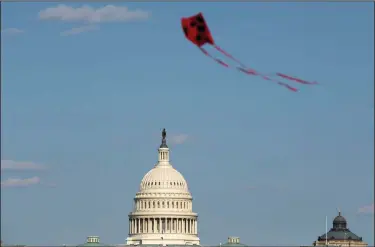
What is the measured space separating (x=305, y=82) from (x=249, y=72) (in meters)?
2.30

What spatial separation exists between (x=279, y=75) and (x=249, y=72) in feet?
3.88

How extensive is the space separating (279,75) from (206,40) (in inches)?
125

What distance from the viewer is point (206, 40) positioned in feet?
224

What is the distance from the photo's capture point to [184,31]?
6831 cm

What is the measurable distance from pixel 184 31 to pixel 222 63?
2.12 meters

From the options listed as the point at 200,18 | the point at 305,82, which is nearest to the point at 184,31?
the point at 200,18

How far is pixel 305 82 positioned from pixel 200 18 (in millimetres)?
4697

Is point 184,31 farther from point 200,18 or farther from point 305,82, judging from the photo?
point 305,82

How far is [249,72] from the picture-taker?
225 ft

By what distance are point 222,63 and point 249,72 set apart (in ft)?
4.19

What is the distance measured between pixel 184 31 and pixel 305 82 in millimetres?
4972

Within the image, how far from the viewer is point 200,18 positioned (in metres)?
68.5

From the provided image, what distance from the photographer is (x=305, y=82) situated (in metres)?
67.7
